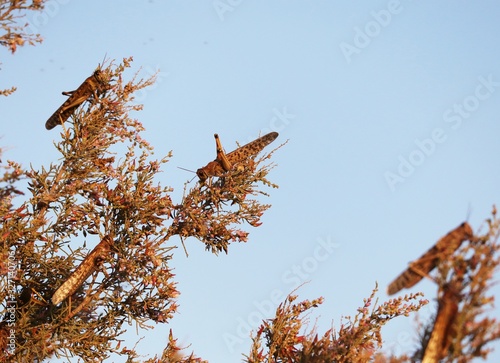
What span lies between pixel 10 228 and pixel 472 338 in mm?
10585

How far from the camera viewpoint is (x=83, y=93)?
15148mm

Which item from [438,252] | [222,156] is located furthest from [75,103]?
[438,252]

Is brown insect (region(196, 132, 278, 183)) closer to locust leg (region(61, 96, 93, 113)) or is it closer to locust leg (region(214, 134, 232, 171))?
locust leg (region(214, 134, 232, 171))

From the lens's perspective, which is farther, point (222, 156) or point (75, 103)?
point (75, 103)

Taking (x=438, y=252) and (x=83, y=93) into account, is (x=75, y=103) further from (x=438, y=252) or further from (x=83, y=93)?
(x=438, y=252)

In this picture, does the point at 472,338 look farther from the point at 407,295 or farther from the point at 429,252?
the point at 407,295

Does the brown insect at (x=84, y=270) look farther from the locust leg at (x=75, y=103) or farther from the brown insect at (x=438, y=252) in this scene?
the brown insect at (x=438, y=252)

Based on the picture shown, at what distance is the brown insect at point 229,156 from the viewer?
1398 cm

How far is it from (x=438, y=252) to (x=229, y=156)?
7.28 meters

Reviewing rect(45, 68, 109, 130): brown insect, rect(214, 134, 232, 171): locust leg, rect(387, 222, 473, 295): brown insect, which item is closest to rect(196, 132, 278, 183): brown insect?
rect(214, 134, 232, 171): locust leg

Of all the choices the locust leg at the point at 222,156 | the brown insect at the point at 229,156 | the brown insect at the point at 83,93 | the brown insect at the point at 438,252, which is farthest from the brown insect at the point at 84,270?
the brown insect at the point at 438,252

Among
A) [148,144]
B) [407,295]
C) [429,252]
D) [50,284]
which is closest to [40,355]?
[50,284]

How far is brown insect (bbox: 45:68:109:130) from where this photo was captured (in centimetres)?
1509

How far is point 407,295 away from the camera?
12.5 metres
